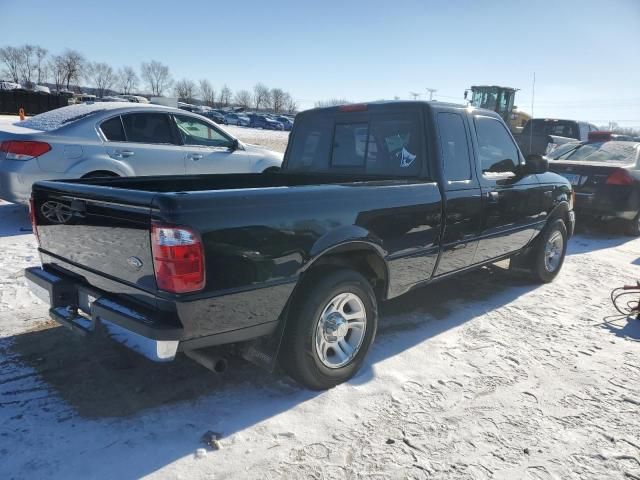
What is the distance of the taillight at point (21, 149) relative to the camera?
5.77 m

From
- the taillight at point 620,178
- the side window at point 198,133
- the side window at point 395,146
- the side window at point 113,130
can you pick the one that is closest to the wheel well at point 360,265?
the side window at point 395,146

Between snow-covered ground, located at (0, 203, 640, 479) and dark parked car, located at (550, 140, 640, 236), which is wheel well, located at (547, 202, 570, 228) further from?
dark parked car, located at (550, 140, 640, 236)

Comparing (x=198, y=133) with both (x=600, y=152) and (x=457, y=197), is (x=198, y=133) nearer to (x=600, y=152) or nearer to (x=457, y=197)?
(x=457, y=197)

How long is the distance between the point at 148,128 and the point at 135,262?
196 inches

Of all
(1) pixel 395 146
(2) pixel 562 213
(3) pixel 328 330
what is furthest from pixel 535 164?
(3) pixel 328 330

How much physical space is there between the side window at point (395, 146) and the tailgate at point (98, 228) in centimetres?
226

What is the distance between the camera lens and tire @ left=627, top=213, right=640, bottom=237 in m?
8.68

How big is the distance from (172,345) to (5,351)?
1.87 meters

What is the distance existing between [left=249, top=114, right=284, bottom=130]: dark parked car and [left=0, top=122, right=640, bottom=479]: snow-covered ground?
55238mm

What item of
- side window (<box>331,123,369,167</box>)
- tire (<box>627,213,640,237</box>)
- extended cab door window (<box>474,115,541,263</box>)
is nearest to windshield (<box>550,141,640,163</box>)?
tire (<box>627,213,640,237</box>)

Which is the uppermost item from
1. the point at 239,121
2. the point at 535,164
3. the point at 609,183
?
the point at 239,121

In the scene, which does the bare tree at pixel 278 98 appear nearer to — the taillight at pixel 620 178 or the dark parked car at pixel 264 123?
the dark parked car at pixel 264 123

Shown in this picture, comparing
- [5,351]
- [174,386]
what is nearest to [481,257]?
[174,386]

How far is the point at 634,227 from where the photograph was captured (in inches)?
345
